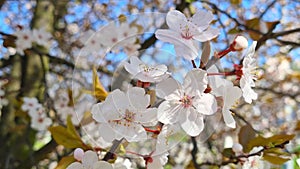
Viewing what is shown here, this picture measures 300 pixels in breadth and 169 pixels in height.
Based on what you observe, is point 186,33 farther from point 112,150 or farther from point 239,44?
point 112,150

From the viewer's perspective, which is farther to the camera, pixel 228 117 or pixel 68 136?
pixel 68 136

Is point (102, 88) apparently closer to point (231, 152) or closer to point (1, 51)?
point (231, 152)

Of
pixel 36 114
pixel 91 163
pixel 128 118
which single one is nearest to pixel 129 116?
pixel 128 118

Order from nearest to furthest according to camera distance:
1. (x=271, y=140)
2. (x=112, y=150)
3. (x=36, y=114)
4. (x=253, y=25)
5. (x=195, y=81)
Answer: (x=195, y=81)
(x=112, y=150)
(x=271, y=140)
(x=253, y=25)
(x=36, y=114)

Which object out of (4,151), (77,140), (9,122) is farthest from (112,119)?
→ (9,122)

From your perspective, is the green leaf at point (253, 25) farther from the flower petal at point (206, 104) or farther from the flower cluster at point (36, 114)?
the flower cluster at point (36, 114)

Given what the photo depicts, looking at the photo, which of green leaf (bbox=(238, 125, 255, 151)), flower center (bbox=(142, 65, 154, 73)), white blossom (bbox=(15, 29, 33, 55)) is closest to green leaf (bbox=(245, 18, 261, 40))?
green leaf (bbox=(238, 125, 255, 151))

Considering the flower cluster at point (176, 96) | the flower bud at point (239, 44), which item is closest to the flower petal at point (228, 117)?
the flower cluster at point (176, 96)

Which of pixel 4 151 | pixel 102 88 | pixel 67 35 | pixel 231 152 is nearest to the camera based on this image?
pixel 102 88
